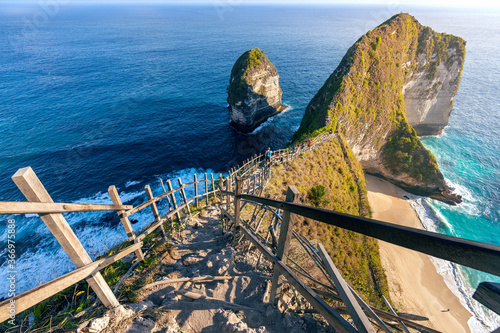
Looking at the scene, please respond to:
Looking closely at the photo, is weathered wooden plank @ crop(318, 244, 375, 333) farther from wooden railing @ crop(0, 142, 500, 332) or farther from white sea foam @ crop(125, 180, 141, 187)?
white sea foam @ crop(125, 180, 141, 187)

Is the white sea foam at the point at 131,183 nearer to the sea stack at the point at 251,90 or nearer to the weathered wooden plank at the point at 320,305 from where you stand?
the sea stack at the point at 251,90

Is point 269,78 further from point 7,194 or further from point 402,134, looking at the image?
point 7,194

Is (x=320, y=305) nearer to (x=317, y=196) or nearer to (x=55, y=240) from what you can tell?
(x=317, y=196)

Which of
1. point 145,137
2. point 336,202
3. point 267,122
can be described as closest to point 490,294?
point 336,202

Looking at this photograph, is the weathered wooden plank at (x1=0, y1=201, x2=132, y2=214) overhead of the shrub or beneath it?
overhead

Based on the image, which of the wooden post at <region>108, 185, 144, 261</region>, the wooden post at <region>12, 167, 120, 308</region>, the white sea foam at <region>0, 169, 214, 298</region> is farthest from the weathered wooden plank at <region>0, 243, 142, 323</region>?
the white sea foam at <region>0, 169, 214, 298</region>

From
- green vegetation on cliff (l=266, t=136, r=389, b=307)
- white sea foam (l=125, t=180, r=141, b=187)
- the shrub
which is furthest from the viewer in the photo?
white sea foam (l=125, t=180, r=141, b=187)
